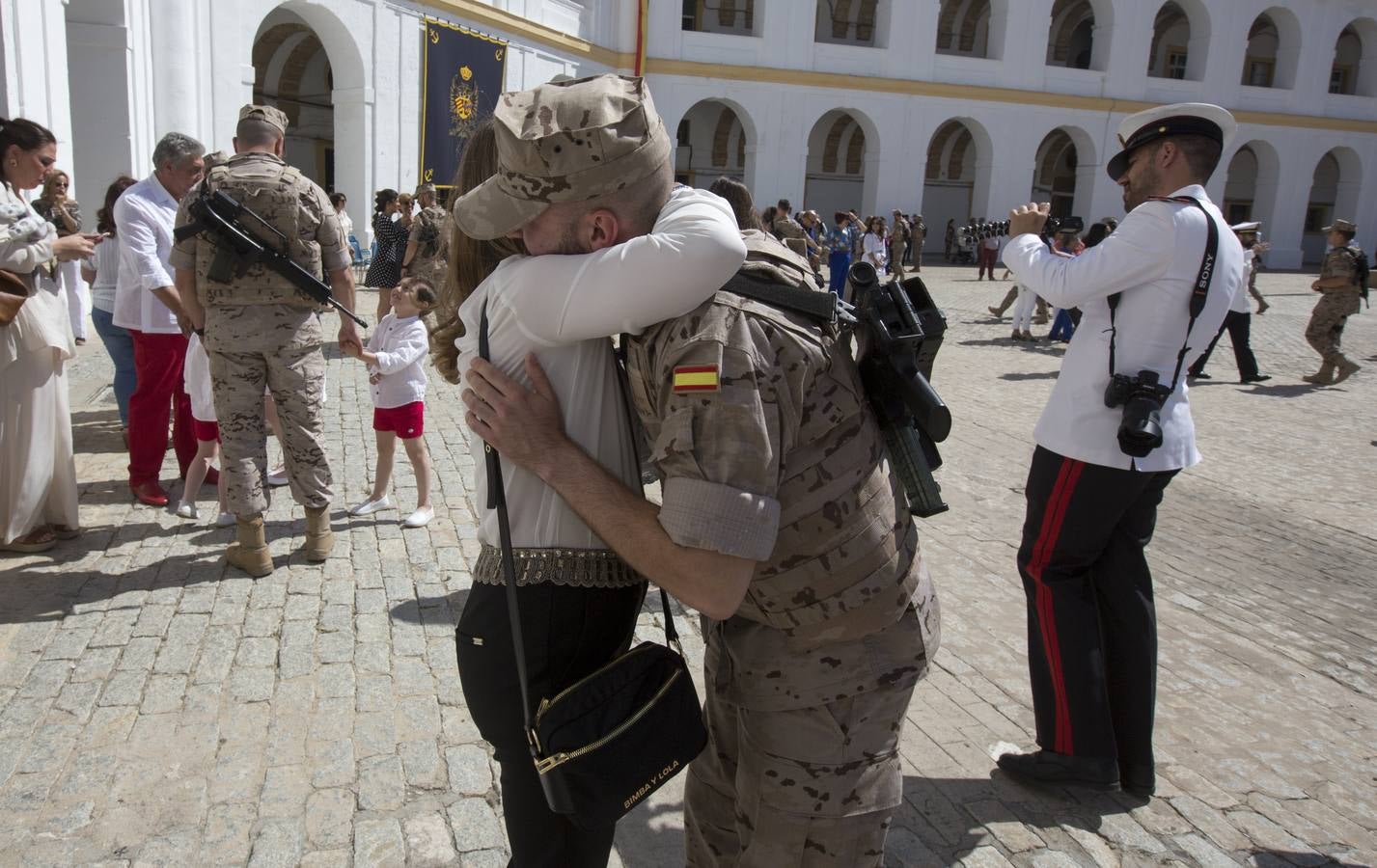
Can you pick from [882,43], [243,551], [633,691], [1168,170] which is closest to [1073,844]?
[633,691]

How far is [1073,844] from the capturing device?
2717 millimetres

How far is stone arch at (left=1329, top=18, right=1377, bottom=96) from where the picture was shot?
35188 millimetres

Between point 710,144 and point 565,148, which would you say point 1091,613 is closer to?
point 565,148

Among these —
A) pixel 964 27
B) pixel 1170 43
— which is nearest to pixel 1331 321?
pixel 964 27

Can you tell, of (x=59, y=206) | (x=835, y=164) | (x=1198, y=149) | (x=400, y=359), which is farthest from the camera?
(x=835, y=164)

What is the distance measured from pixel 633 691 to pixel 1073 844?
179 centimetres

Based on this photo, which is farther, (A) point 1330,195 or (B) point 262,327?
(A) point 1330,195

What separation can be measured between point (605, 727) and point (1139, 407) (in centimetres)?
189

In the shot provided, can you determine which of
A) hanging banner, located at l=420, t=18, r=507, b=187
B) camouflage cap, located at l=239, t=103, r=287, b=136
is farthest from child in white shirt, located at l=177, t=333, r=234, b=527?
hanging banner, located at l=420, t=18, r=507, b=187

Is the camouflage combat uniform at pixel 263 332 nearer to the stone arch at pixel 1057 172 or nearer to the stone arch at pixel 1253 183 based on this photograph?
the stone arch at pixel 1057 172

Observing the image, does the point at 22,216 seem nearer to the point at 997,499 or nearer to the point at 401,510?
the point at 401,510

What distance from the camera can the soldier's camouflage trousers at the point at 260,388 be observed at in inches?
167

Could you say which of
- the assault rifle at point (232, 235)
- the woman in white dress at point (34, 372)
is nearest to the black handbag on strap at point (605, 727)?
the assault rifle at point (232, 235)

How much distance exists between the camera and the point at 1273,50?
37.1 m
